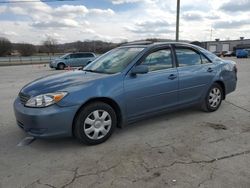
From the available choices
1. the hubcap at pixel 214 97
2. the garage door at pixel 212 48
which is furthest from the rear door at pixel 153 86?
the garage door at pixel 212 48

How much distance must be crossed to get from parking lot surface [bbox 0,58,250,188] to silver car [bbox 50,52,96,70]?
18820 millimetres

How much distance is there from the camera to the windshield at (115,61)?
415cm

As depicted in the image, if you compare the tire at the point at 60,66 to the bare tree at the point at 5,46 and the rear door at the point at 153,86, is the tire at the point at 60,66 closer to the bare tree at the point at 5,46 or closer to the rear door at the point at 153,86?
the rear door at the point at 153,86

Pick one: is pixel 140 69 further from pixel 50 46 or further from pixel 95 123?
pixel 50 46

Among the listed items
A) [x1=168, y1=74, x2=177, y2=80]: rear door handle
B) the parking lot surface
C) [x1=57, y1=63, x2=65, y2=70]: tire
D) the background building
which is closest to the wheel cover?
the parking lot surface

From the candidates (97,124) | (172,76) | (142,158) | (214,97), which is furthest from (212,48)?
(142,158)

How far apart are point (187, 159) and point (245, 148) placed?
977mm

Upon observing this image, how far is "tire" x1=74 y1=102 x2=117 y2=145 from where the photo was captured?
356 centimetres

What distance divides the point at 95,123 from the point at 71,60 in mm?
20723

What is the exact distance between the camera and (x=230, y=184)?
105 inches

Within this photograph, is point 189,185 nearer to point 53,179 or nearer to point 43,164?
point 53,179

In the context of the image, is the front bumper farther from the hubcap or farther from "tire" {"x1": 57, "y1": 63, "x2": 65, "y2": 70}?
"tire" {"x1": 57, "y1": 63, "x2": 65, "y2": 70}

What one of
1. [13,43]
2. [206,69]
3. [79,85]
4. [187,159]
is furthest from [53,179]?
[13,43]

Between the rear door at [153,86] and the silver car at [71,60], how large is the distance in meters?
19.2
